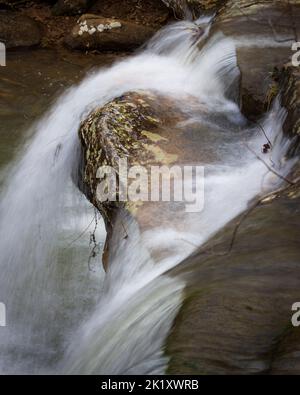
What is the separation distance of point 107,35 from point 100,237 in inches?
147

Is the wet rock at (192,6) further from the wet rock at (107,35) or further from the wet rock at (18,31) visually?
the wet rock at (18,31)

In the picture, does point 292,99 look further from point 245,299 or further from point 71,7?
point 71,7

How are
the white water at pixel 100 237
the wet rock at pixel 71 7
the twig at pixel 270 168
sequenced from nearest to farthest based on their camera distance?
the white water at pixel 100 237, the twig at pixel 270 168, the wet rock at pixel 71 7

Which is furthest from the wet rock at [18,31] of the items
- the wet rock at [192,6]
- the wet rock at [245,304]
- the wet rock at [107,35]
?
the wet rock at [245,304]

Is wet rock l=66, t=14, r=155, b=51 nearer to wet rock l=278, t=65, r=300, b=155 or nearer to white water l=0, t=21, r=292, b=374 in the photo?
white water l=0, t=21, r=292, b=374

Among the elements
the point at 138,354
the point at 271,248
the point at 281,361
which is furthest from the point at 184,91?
the point at 281,361

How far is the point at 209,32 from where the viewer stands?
6879mm

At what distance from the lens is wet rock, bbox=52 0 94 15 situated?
957cm

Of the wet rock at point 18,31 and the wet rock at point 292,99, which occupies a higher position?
the wet rock at point 18,31

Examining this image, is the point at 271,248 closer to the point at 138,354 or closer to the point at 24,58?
the point at 138,354

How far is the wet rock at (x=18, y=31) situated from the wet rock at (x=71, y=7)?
0.47 meters

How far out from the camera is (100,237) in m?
5.93

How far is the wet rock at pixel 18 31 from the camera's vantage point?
8.98m

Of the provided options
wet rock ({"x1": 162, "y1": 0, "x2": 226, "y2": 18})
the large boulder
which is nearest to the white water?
the large boulder
